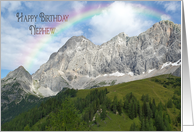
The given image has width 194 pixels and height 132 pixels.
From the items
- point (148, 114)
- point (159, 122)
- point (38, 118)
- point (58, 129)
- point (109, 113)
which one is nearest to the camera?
point (58, 129)

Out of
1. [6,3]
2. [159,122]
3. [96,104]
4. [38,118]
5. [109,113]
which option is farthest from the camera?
[38,118]

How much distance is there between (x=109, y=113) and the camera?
3179 inches

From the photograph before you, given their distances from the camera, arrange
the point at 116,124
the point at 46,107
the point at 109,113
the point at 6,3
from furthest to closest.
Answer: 1. the point at 46,107
2. the point at 109,113
3. the point at 116,124
4. the point at 6,3

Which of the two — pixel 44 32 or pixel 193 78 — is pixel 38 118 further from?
pixel 193 78

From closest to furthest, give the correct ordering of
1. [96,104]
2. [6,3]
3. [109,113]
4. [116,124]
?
[6,3]
[116,124]
[109,113]
[96,104]

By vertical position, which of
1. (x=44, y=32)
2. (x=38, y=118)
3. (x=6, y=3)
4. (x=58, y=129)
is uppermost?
(x=6, y=3)

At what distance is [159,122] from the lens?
6462 centimetres

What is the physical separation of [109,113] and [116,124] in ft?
34.1

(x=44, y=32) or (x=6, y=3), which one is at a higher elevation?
(x=6, y=3)

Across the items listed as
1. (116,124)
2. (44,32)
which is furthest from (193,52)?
(116,124)

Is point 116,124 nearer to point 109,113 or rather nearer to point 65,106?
point 109,113

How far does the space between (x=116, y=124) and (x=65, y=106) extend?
155 ft

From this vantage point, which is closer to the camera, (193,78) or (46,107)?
(193,78)

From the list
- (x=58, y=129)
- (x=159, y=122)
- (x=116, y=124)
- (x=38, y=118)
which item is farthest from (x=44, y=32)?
(x=38, y=118)
